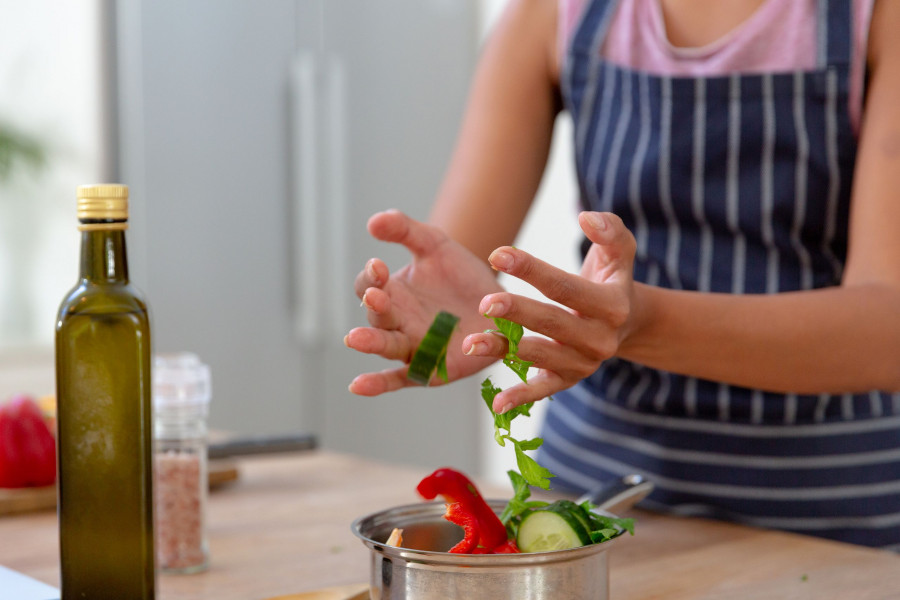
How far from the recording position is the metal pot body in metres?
0.60

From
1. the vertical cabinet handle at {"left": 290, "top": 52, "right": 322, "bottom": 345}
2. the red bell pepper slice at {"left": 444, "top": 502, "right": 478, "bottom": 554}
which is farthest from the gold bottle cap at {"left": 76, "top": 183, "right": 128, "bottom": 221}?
the vertical cabinet handle at {"left": 290, "top": 52, "right": 322, "bottom": 345}

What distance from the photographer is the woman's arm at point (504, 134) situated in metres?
1.29

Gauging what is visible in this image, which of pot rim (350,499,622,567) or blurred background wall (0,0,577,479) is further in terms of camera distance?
blurred background wall (0,0,577,479)

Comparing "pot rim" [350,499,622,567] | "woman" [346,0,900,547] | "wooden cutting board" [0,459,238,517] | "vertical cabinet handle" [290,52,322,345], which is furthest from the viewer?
"vertical cabinet handle" [290,52,322,345]

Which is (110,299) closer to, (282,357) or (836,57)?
(836,57)

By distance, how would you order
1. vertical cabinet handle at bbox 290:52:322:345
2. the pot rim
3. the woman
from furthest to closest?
vertical cabinet handle at bbox 290:52:322:345 → the woman → the pot rim

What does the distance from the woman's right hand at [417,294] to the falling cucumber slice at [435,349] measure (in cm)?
3

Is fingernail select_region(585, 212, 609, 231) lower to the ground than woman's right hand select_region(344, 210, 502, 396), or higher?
higher

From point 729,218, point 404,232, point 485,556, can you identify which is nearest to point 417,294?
point 404,232

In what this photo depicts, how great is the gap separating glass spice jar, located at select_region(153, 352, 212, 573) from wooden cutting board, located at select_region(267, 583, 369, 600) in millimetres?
157

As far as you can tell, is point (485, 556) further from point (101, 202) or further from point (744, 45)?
point (744, 45)

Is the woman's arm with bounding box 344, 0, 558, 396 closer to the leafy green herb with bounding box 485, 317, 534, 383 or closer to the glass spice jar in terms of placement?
the glass spice jar

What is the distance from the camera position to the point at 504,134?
1312 mm

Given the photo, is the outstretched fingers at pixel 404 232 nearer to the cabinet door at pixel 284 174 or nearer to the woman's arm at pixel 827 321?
the woman's arm at pixel 827 321
